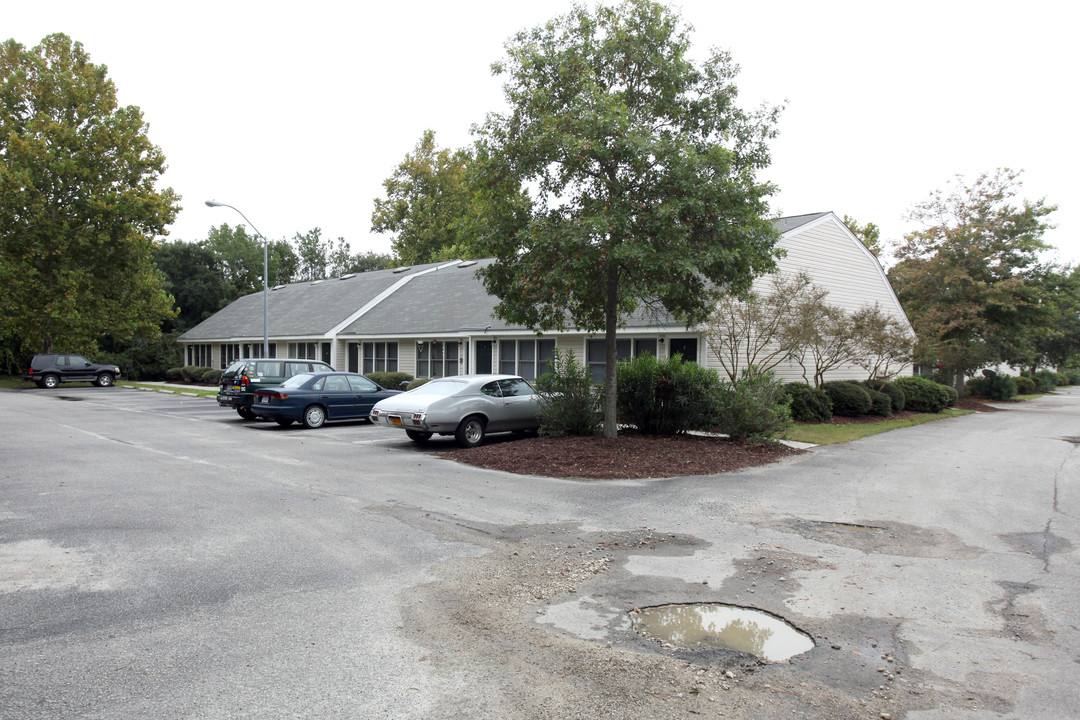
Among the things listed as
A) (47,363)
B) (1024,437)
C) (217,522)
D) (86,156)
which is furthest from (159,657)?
(86,156)

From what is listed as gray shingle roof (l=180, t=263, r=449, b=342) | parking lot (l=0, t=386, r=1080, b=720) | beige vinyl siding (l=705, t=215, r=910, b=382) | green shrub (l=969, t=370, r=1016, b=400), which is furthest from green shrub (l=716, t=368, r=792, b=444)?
green shrub (l=969, t=370, r=1016, b=400)

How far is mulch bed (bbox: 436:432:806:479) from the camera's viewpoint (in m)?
11.6

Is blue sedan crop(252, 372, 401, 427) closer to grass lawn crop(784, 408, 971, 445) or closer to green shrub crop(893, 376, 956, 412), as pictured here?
grass lawn crop(784, 408, 971, 445)

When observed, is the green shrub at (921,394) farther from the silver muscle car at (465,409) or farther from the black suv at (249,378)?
the black suv at (249,378)

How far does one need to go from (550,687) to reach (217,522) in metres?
5.20

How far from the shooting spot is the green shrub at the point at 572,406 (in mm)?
14594

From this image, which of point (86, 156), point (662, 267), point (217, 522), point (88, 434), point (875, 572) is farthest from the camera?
point (86, 156)

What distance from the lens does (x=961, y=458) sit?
1388 cm

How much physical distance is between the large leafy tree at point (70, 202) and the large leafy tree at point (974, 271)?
131 ft

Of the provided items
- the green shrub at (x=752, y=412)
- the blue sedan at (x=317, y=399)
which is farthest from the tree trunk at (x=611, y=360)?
the blue sedan at (x=317, y=399)

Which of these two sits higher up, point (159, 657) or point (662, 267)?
point (662, 267)

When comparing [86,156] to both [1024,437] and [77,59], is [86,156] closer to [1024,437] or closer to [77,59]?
[77,59]

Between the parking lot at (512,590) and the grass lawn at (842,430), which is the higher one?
the grass lawn at (842,430)

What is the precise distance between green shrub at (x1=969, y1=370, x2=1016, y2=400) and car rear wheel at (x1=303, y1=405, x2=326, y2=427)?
113 feet
